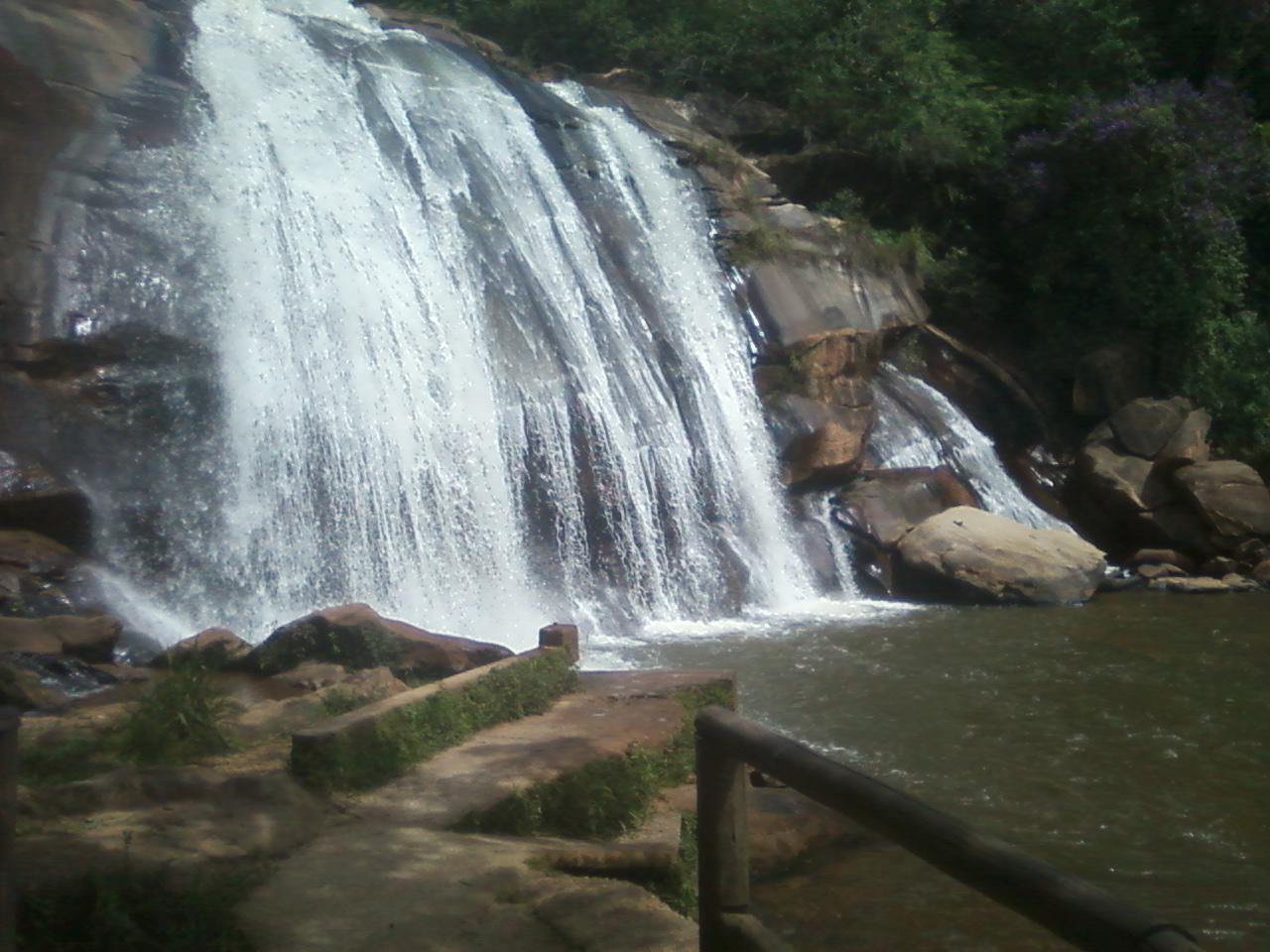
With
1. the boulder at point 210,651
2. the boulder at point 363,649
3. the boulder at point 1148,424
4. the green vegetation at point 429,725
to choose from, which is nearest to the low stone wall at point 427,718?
the green vegetation at point 429,725

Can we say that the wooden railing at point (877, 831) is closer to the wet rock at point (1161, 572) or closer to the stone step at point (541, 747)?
the stone step at point (541, 747)

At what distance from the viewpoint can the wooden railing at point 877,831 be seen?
91.4 inches

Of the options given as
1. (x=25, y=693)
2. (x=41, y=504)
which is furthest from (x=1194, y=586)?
(x=25, y=693)

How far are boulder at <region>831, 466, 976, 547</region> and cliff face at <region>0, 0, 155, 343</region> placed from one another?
9.46 m

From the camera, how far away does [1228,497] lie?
1664cm

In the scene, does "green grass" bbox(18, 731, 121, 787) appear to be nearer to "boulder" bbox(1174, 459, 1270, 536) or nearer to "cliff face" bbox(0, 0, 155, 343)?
"cliff face" bbox(0, 0, 155, 343)

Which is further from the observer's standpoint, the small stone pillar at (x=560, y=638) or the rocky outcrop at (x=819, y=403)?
the rocky outcrop at (x=819, y=403)

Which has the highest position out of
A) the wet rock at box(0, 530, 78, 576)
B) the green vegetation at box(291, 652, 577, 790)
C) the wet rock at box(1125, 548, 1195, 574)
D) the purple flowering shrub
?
the purple flowering shrub

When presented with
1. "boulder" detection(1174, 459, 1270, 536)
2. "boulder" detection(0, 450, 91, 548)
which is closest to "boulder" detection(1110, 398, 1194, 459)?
"boulder" detection(1174, 459, 1270, 536)

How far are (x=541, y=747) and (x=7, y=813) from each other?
3576 mm

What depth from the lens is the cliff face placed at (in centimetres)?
1180

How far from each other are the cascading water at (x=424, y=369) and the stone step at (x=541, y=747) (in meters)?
4.51

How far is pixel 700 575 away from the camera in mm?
14344

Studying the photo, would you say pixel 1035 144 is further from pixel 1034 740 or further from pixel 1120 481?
pixel 1034 740
